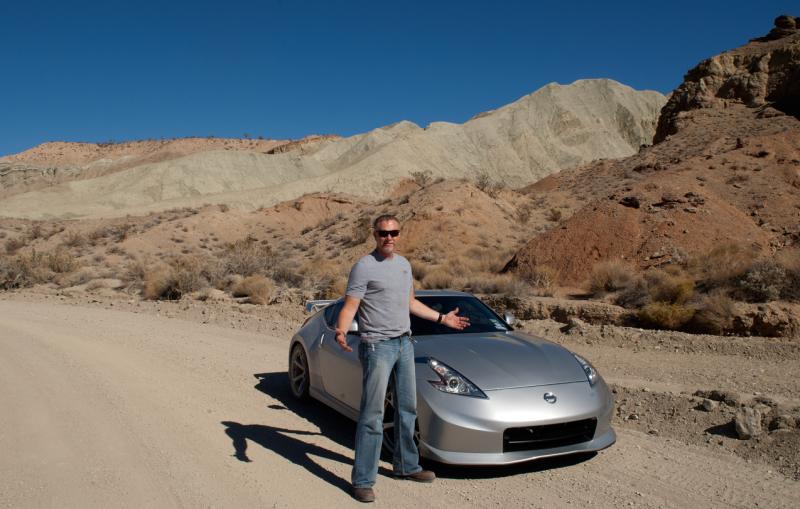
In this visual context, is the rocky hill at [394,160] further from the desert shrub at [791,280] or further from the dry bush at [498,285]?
the desert shrub at [791,280]

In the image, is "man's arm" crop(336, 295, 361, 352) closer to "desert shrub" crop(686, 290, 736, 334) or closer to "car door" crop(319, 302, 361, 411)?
"car door" crop(319, 302, 361, 411)

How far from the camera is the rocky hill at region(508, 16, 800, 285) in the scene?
1741 centimetres

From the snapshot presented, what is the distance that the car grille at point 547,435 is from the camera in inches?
178

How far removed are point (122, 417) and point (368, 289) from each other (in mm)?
2968

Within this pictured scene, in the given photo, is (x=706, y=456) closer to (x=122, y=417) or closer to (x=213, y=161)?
(x=122, y=417)

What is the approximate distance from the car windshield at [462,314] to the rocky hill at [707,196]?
36.6ft

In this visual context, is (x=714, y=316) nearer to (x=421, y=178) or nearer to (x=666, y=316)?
(x=666, y=316)

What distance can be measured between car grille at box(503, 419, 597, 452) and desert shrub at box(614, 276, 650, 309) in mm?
8905

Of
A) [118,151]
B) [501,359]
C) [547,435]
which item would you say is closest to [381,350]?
[501,359]

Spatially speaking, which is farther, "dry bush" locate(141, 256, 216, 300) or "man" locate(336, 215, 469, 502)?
"dry bush" locate(141, 256, 216, 300)

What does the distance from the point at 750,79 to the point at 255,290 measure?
3538 centimetres

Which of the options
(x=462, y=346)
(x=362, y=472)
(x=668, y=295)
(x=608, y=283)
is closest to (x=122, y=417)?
(x=362, y=472)

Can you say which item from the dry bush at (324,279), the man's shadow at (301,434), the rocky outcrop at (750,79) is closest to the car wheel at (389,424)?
the man's shadow at (301,434)

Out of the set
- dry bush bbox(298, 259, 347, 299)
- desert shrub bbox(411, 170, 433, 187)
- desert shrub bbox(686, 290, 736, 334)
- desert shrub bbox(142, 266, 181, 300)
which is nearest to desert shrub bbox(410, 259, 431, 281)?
dry bush bbox(298, 259, 347, 299)
